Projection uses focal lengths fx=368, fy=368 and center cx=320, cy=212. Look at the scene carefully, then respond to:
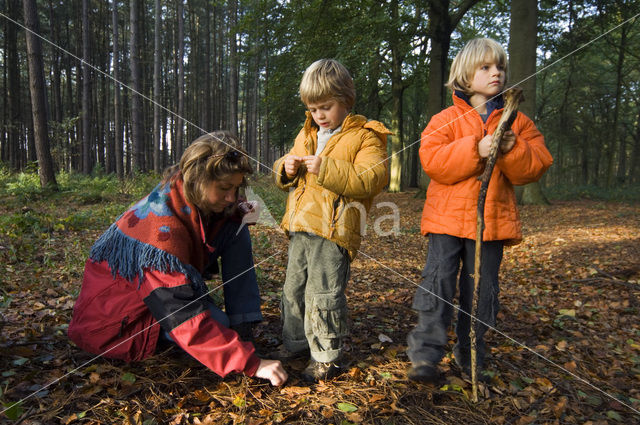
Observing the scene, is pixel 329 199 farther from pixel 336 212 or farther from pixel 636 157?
pixel 636 157

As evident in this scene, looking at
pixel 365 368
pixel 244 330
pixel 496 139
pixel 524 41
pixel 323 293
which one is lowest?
pixel 365 368

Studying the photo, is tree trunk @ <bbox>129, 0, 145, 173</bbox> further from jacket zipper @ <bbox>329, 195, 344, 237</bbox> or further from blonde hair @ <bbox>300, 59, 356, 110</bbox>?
jacket zipper @ <bbox>329, 195, 344, 237</bbox>

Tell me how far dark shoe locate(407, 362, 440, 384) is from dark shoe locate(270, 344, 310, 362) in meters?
0.68

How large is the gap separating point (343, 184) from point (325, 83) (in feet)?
1.76

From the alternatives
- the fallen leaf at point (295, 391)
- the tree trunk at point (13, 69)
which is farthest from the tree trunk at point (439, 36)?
the tree trunk at point (13, 69)

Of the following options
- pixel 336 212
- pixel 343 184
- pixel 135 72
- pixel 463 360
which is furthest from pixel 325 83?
pixel 135 72

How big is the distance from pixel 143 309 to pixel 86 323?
34 centimetres

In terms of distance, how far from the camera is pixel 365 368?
217 cm

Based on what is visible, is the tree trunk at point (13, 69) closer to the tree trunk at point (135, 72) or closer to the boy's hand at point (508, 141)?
the tree trunk at point (135, 72)

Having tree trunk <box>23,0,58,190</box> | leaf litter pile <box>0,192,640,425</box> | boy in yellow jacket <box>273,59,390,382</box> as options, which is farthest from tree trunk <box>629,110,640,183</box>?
tree trunk <box>23,0,58,190</box>

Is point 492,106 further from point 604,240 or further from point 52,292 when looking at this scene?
point 604,240

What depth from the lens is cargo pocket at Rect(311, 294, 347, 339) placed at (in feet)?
6.49

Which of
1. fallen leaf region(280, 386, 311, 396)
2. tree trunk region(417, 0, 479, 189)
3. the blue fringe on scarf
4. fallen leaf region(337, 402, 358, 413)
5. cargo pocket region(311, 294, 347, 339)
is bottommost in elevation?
fallen leaf region(337, 402, 358, 413)

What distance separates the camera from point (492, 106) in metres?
1.98
